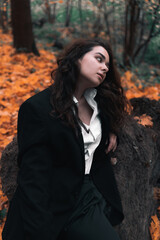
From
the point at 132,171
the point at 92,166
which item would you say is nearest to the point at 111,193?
the point at 92,166

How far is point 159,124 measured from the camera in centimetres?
301

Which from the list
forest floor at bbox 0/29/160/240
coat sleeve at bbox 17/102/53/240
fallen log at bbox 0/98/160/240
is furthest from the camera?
forest floor at bbox 0/29/160/240

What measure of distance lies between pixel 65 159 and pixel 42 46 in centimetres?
633

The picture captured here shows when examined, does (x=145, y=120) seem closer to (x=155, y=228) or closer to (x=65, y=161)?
(x=155, y=228)

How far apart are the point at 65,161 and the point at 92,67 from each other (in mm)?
723

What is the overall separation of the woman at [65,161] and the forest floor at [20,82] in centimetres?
91

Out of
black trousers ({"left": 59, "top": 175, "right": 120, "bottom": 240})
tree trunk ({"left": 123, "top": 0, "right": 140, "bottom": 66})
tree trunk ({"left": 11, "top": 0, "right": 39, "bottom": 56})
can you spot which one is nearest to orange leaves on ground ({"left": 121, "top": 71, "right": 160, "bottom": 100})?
tree trunk ({"left": 123, "top": 0, "right": 140, "bottom": 66})

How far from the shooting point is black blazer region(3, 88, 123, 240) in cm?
134

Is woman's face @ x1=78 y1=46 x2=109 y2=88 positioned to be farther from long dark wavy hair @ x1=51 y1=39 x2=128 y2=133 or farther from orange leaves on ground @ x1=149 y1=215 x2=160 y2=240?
orange leaves on ground @ x1=149 y1=215 x2=160 y2=240

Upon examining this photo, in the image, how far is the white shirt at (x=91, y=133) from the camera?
169cm

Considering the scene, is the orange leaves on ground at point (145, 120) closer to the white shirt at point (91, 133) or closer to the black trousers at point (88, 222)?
the white shirt at point (91, 133)

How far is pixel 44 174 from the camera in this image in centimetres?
144

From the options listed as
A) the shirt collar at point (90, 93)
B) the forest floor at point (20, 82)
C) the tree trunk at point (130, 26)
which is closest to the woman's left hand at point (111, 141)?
the shirt collar at point (90, 93)

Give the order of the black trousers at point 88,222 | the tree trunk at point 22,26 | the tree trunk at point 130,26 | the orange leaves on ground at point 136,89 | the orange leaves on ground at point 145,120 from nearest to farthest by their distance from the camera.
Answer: the black trousers at point 88,222 < the orange leaves on ground at point 145,120 < the orange leaves on ground at point 136,89 < the tree trunk at point 22,26 < the tree trunk at point 130,26
